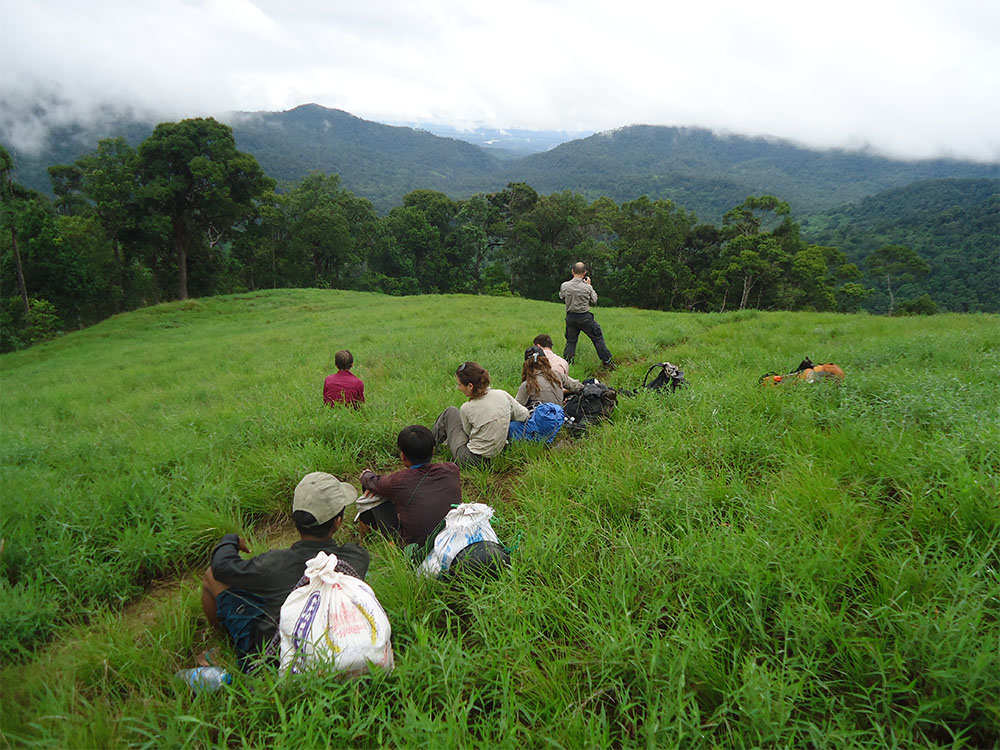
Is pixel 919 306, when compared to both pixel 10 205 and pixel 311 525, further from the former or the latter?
pixel 10 205

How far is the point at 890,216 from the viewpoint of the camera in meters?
76.8

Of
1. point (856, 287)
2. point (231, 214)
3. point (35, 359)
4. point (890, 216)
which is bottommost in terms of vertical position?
point (35, 359)

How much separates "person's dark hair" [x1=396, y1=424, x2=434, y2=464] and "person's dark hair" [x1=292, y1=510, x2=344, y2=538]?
624 mm

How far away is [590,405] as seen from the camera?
4.59 m

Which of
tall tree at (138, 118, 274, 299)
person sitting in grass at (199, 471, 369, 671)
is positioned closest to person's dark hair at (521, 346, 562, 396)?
person sitting in grass at (199, 471, 369, 671)

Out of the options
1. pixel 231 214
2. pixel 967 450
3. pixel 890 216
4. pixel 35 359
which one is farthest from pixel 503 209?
pixel 890 216

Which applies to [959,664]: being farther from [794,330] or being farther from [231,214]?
[231,214]

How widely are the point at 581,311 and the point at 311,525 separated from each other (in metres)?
5.56

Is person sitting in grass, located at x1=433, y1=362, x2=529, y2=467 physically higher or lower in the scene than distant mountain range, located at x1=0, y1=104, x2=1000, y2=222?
lower

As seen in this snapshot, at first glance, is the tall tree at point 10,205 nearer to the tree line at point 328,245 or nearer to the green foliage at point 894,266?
the tree line at point 328,245

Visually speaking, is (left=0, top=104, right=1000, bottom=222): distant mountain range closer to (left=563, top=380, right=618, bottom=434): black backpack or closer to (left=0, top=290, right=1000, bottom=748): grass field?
(left=0, top=290, right=1000, bottom=748): grass field

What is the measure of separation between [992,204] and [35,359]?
9581cm

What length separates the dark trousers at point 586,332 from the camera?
707cm

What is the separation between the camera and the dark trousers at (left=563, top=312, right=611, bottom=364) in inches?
278
